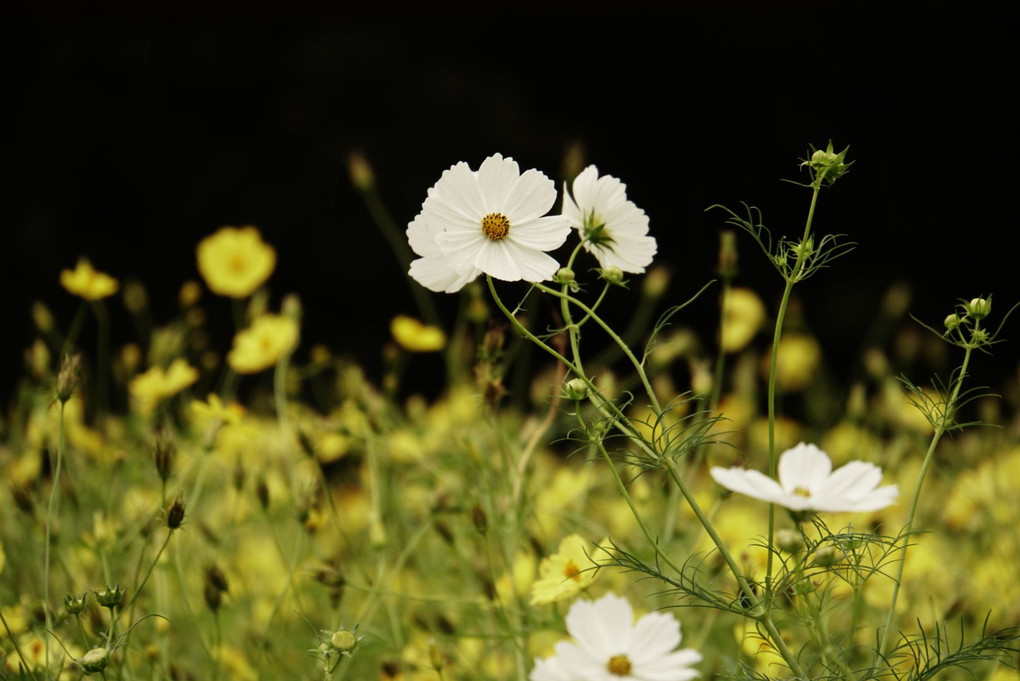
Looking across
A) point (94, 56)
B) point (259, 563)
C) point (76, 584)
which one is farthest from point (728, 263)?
point (94, 56)

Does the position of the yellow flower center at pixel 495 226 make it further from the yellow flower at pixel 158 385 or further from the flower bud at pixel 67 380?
the yellow flower at pixel 158 385

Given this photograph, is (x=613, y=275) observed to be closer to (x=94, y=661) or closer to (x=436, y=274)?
(x=436, y=274)

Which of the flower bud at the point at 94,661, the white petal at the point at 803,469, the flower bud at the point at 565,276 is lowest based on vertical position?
the flower bud at the point at 94,661

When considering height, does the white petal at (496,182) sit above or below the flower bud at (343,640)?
above

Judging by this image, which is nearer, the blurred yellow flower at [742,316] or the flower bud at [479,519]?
the flower bud at [479,519]

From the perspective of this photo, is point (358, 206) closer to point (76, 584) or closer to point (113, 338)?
point (113, 338)

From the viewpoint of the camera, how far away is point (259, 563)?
146 cm

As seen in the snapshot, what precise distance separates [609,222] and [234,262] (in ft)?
3.14

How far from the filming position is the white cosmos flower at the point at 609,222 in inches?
26.4

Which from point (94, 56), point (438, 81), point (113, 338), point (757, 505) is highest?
point (438, 81)

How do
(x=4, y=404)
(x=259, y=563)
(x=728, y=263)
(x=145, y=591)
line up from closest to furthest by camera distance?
(x=728, y=263), (x=145, y=591), (x=259, y=563), (x=4, y=404)

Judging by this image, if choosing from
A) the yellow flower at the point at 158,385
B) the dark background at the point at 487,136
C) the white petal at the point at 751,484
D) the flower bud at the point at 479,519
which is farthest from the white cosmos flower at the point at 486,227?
the dark background at the point at 487,136

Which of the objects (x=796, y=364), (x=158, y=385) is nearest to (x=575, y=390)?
(x=158, y=385)

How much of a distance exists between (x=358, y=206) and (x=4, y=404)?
1.02 metres
